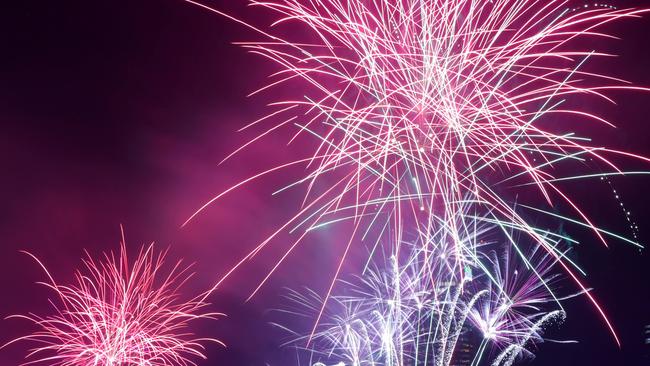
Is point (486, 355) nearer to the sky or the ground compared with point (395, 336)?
nearer to the ground

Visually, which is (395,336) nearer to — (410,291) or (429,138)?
(410,291)

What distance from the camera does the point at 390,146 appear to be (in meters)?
9.56

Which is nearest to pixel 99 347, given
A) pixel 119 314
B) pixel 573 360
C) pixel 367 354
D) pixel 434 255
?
pixel 119 314

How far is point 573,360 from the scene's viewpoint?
23.8 m

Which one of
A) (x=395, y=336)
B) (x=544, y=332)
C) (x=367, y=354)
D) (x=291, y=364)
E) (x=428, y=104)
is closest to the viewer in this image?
(x=428, y=104)

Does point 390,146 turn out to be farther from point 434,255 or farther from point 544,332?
point 544,332

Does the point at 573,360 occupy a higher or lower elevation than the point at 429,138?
lower

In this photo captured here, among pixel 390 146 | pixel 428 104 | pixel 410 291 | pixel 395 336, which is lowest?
pixel 395 336

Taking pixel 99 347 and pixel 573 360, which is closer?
pixel 99 347

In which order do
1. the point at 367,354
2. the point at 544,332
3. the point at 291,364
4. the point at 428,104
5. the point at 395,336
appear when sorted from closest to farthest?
1. the point at 428,104
2. the point at 395,336
3. the point at 367,354
4. the point at 544,332
5. the point at 291,364

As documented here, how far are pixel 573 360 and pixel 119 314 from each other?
1798cm

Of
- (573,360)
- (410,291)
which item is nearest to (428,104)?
(410,291)

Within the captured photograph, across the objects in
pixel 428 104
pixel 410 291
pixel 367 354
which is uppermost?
pixel 428 104

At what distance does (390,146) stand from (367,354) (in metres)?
7.17
